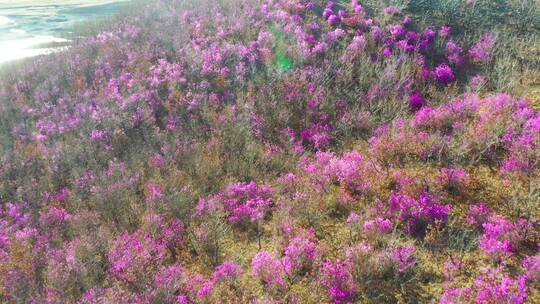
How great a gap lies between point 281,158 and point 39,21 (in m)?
23.0

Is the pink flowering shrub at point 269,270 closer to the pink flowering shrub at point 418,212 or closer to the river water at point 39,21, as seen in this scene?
the pink flowering shrub at point 418,212

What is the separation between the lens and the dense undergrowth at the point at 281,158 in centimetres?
617

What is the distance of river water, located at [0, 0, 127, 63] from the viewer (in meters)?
19.5


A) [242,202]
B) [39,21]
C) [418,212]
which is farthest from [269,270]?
[39,21]

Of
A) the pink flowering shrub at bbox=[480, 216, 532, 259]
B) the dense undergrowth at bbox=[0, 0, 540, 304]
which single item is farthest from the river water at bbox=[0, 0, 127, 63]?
the pink flowering shrub at bbox=[480, 216, 532, 259]

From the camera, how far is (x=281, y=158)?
9.48m

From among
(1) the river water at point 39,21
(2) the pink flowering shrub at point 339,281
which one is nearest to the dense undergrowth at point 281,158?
(2) the pink flowering shrub at point 339,281

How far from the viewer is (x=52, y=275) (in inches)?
254

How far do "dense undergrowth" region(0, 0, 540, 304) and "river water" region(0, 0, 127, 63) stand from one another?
15.3 feet

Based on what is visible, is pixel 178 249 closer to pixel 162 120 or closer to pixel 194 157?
pixel 194 157

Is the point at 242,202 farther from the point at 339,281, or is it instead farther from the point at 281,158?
the point at 339,281

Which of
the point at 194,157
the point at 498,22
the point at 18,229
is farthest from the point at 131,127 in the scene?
the point at 498,22

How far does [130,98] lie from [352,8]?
8540 mm

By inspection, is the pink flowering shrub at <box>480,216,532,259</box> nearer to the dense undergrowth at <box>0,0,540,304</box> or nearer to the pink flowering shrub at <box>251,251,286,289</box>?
the dense undergrowth at <box>0,0,540,304</box>
